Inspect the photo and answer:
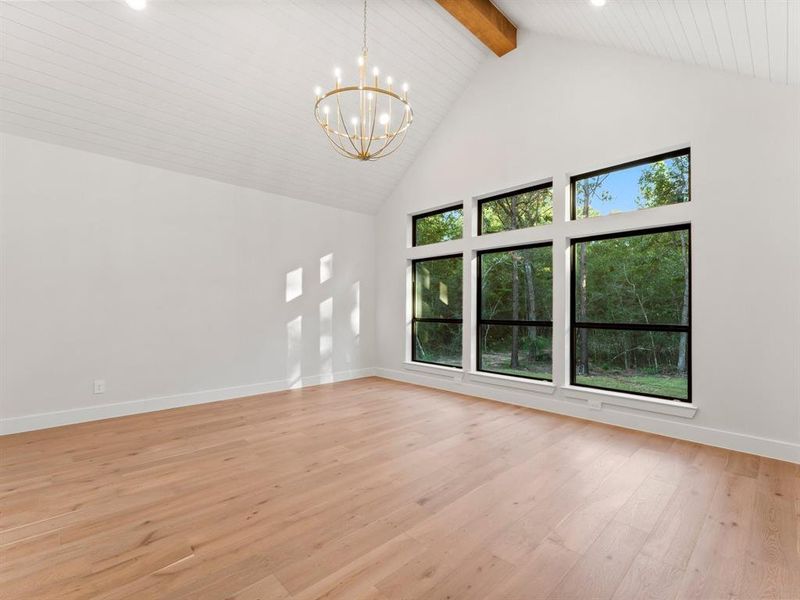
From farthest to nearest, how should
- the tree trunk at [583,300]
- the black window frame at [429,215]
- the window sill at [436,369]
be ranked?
the black window frame at [429,215], the window sill at [436,369], the tree trunk at [583,300]

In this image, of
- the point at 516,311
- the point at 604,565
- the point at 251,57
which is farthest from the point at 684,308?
the point at 251,57

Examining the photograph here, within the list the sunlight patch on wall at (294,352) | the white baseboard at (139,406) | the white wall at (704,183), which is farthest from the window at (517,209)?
the white baseboard at (139,406)

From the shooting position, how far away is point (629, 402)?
3762mm

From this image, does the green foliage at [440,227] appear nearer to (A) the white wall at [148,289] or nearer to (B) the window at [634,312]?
(A) the white wall at [148,289]

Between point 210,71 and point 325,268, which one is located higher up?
point 210,71

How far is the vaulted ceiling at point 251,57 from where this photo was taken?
2.95 m

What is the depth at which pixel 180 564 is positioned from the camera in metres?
1.78

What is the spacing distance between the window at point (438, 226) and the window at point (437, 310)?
30cm

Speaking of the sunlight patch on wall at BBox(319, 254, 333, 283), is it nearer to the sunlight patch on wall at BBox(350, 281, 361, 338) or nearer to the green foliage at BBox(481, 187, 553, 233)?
the sunlight patch on wall at BBox(350, 281, 361, 338)

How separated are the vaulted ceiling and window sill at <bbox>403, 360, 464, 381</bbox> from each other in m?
3.20

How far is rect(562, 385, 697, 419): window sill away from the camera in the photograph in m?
3.46

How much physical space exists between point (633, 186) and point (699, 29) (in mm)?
1382

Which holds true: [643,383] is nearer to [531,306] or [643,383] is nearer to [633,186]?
[531,306]

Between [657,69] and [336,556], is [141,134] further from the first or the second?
[657,69]
